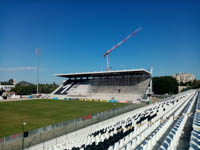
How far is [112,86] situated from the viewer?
2953 inches

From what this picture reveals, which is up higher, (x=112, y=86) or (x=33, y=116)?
(x=112, y=86)

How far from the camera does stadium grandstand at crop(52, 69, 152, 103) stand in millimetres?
66562

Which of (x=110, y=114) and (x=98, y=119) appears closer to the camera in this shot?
(x=98, y=119)

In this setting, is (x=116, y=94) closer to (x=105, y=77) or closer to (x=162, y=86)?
(x=105, y=77)

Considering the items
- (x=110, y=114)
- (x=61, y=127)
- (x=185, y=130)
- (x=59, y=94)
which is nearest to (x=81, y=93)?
(x=59, y=94)

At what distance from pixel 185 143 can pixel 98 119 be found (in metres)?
15.9

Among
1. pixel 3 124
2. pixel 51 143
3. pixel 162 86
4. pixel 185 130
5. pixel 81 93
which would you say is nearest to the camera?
pixel 185 130

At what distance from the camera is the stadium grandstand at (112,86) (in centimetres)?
6656

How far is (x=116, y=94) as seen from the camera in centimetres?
6925

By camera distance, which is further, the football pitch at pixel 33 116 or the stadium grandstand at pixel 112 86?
the stadium grandstand at pixel 112 86

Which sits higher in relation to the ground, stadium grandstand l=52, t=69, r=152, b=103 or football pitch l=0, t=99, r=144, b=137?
stadium grandstand l=52, t=69, r=152, b=103

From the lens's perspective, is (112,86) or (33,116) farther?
(112,86)

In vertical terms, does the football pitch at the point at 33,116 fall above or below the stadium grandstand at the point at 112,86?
below

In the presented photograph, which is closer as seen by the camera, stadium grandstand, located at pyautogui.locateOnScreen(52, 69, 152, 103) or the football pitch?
the football pitch
